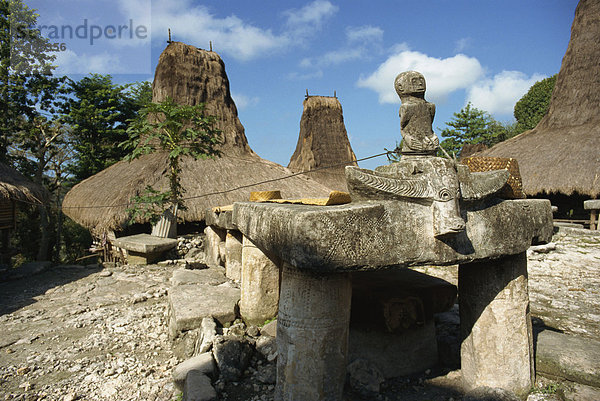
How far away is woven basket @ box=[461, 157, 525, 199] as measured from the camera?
2.49 meters

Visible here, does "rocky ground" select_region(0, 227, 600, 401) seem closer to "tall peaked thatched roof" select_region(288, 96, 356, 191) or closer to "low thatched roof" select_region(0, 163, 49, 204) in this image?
"low thatched roof" select_region(0, 163, 49, 204)

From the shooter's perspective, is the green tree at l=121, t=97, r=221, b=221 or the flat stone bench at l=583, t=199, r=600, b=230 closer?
the green tree at l=121, t=97, r=221, b=221

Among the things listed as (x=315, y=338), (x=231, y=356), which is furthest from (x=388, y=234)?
(x=231, y=356)

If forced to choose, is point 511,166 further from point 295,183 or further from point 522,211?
point 295,183

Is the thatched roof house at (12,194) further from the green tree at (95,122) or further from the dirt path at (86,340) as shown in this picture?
the green tree at (95,122)

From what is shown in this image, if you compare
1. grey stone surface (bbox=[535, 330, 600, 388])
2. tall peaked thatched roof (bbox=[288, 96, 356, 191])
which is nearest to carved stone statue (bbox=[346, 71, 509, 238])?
grey stone surface (bbox=[535, 330, 600, 388])

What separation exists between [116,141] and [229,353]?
12.7m

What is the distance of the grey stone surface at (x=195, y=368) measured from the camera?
3012mm

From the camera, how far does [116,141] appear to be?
44.4ft

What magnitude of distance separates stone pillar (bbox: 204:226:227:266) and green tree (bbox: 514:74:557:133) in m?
21.6

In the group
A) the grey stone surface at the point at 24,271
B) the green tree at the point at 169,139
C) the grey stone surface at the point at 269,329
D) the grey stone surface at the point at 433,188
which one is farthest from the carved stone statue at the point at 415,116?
the grey stone surface at the point at 24,271

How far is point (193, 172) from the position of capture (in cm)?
1038

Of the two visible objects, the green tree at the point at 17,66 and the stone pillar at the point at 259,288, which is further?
the green tree at the point at 17,66

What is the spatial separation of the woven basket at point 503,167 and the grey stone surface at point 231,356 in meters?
2.46
